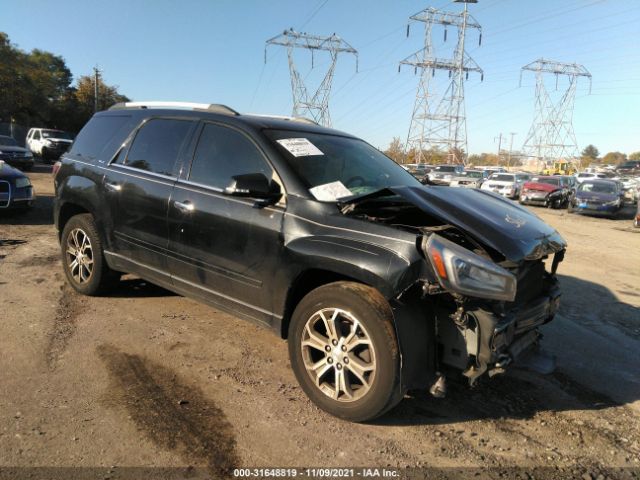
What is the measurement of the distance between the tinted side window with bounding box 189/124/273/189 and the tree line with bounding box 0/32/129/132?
45939 mm

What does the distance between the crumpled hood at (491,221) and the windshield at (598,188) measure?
1926cm

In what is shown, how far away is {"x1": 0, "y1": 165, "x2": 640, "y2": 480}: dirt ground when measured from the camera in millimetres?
2615

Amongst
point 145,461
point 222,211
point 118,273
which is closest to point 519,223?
point 222,211

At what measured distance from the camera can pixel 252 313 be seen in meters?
3.48

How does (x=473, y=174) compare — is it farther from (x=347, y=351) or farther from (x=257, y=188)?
(x=347, y=351)

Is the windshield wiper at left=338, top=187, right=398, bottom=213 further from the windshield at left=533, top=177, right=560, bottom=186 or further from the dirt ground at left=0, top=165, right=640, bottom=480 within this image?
the windshield at left=533, top=177, right=560, bottom=186

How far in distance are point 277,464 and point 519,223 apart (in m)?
2.23

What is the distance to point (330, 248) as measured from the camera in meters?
2.96

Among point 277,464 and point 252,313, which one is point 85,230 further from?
point 277,464

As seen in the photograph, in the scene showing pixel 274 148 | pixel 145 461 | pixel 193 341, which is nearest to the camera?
pixel 145 461

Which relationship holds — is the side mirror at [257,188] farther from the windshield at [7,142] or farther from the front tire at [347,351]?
the windshield at [7,142]

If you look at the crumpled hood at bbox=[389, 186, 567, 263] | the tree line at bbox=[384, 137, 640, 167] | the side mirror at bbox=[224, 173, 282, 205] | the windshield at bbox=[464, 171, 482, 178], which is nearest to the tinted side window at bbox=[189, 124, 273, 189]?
the side mirror at bbox=[224, 173, 282, 205]

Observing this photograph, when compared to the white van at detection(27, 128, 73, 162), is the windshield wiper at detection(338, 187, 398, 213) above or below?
below

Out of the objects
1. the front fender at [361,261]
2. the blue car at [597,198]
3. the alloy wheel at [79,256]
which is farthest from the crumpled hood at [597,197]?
the alloy wheel at [79,256]
